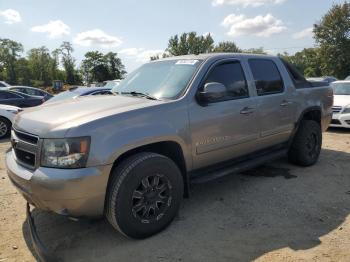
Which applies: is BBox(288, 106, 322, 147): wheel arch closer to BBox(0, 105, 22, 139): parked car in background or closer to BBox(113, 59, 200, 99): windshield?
BBox(113, 59, 200, 99): windshield

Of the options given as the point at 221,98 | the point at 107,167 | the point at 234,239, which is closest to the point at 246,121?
the point at 221,98

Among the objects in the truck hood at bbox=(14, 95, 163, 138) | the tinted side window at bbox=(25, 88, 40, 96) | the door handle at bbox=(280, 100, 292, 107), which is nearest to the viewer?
the truck hood at bbox=(14, 95, 163, 138)

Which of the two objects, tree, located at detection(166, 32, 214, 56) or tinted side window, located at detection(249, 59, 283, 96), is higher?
tree, located at detection(166, 32, 214, 56)

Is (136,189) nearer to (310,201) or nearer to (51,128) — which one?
(51,128)

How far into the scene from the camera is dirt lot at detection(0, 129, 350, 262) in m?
3.43

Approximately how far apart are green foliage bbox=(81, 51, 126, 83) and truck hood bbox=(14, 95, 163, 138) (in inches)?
3233

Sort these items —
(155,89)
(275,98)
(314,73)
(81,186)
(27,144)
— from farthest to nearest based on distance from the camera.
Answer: (314,73) → (275,98) → (155,89) → (27,144) → (81,186)

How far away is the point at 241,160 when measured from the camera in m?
4.85

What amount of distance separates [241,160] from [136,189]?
182 centimetres

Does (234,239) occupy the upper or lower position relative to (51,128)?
lower

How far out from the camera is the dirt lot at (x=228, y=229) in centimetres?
343

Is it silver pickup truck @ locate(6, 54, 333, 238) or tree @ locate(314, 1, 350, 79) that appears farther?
tree @ locate(314, 1, 350, 79)

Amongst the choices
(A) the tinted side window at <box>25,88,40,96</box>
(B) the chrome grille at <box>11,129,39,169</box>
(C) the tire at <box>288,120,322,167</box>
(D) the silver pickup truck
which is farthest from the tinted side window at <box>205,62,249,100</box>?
(A) the tinted side window at <box>25,88,40,96</box>

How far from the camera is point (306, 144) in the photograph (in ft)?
19.8
